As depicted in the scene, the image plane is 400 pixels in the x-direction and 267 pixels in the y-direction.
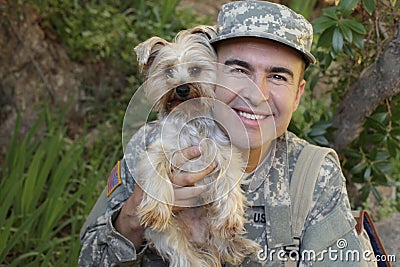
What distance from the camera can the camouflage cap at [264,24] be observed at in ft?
8.39

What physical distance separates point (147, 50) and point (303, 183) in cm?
90

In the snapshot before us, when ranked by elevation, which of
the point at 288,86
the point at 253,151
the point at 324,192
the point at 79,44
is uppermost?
the point at 288,86

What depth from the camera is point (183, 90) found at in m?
2.43

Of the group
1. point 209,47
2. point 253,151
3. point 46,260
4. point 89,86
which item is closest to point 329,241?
point 253,151

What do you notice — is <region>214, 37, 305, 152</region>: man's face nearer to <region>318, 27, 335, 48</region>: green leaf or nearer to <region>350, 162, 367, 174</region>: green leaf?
<region>318, 27, 335, 48</region>: green leaf

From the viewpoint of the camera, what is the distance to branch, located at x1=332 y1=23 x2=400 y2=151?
3502mm

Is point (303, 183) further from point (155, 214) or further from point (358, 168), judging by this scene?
point (358, 168)

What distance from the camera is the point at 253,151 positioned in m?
2.64

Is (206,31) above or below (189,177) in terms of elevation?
above

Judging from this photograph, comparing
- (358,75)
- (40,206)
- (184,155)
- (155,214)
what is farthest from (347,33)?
(40,206)

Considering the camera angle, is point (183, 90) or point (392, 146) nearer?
point (183, 90)

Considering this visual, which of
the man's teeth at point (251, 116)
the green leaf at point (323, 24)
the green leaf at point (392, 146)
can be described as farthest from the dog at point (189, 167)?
the green leaf at point (392, 146)

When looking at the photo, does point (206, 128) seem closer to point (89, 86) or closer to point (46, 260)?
point (46, 260)

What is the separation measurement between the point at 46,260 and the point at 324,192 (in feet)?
5.45
